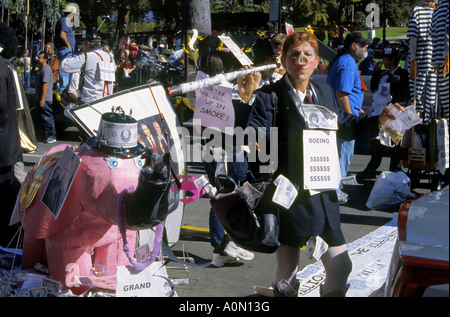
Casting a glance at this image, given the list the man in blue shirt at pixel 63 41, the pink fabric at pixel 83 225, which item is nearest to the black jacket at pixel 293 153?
the pink fabric at pixel 83 225

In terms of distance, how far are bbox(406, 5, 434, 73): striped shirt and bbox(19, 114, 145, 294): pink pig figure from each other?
4886 mm

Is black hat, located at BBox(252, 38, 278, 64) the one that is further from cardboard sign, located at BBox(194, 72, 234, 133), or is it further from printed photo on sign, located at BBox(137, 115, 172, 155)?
printed photo on sign, located at BBox(137, 115, 172, 155)

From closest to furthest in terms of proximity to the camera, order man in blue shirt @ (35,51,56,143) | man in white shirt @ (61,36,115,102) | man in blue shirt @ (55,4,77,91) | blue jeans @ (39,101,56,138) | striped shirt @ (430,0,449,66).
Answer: striped shirt @ (430,0,449,66)
man in white shirt @ (61,36,115,102)
man in blue shirt @ (35,51,56,143)
blue jeans @ (39,101,56,138)
man in blue shirt @ (55,4,77,91)

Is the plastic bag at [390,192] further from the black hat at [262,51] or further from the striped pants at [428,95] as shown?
the black hat at [262,51]

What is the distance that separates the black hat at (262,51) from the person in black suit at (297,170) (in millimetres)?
1544

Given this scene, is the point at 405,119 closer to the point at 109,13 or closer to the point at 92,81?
the point at 92,81

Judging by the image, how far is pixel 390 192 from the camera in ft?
24.8

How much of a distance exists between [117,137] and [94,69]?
6.75m

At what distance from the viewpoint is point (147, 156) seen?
333cm

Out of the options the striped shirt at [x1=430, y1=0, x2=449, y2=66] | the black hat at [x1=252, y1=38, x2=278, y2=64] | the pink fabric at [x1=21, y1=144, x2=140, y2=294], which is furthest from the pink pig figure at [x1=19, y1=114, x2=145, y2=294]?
the striped shirt at [x1=430, y1=0, x2=449, y2=66]

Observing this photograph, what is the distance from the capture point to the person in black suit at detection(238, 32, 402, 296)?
3695 mm

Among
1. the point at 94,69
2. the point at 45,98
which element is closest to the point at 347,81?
the point at 94,69

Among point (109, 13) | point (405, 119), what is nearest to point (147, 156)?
point (405, 119)

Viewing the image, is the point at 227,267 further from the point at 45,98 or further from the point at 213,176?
the point at 45,98
